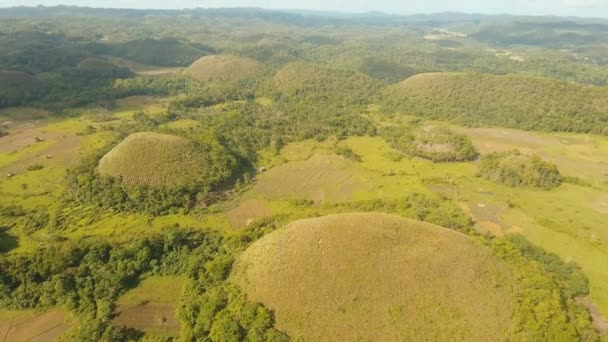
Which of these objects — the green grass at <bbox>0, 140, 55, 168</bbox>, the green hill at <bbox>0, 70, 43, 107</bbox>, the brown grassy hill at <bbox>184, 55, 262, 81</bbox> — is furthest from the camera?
the brown grassy hill at <bbox>184, 55, 262, 81</bbox>

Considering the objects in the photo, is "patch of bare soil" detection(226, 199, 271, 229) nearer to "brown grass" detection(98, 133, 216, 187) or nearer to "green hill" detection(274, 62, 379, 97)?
"brown grass" detection(98, 133, 216, 187)

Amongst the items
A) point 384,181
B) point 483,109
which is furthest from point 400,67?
point 384,181

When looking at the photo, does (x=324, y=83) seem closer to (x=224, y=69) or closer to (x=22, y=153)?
(x=224, y=69)

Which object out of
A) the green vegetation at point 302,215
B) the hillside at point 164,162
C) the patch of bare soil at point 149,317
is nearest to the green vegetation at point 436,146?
the green vegetation at point 302,215

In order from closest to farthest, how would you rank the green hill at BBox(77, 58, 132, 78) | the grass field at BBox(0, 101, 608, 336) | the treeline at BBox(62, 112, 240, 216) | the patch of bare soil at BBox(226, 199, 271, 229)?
the grass field at BBox(0, 101, 608, 336) < the patch of bare soil at BBox(226, 199, 271, 229) < the treeline at BBox(62, 112, 240, 216) < the green hill at BBox(77, 58, 132, 78)

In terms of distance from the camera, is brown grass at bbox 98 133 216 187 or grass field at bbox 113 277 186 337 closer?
grass field at bbox 113 277 186 337

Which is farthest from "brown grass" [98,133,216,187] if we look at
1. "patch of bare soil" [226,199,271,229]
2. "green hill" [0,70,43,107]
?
"green hill" [0,70,43,107]
